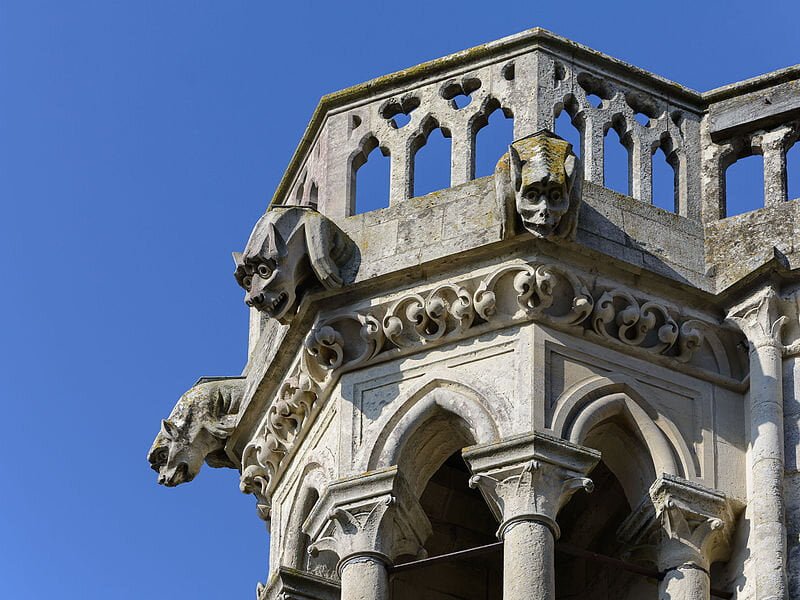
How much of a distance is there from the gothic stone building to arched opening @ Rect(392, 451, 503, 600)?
30cm

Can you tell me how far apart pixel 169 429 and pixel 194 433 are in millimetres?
150

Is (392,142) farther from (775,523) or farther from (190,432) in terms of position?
(775,523)

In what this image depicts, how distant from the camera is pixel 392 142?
60.8ft

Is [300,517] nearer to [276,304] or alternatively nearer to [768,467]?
[276,304]

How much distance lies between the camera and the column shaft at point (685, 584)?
17.0 meters

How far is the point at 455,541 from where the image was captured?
63.3 ft

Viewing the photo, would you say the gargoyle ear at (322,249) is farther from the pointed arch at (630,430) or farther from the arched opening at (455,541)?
the arched opening at (455,541)

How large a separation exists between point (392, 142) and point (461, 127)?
448 mm

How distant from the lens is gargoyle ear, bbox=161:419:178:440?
1888cm

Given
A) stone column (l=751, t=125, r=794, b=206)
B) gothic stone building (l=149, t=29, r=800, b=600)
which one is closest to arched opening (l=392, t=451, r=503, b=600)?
gothic stone building (l=149, t=29, r=800, b=600)

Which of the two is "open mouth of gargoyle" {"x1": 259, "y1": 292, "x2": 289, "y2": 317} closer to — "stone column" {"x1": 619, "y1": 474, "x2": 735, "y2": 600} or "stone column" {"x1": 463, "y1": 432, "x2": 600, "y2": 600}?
"stone column" {"x1": 463, "y1": 432, "x2": 600, "y2": 600}

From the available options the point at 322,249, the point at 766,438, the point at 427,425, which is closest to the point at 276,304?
the point at 322,249

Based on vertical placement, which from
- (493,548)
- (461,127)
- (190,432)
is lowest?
(493,548)

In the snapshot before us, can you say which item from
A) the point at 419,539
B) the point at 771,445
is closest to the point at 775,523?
the point at 771,445
